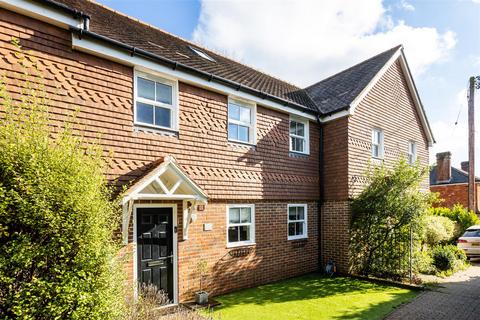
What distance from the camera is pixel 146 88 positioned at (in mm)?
7363

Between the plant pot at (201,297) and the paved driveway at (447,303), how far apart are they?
4410 millimetres

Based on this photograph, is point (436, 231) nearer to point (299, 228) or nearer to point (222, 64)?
point (299, 228)

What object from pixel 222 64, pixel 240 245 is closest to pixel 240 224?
pixel 240 245

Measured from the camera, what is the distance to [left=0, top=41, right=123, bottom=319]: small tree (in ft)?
11.4

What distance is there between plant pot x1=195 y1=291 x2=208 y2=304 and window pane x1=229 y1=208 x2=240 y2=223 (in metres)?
2.19

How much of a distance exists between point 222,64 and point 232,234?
21.0 ft

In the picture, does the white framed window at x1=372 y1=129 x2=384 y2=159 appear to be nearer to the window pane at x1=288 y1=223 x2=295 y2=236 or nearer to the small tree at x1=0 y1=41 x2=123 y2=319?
the window pane at x1=288 y1=223 x2=295 y2=236

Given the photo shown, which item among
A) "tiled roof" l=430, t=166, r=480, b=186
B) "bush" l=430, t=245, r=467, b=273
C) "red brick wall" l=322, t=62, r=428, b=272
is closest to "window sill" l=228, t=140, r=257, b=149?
"red brick wall" l=322, t=62, r=428, b=272

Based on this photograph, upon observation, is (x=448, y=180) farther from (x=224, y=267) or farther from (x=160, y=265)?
(x=160, y=265)

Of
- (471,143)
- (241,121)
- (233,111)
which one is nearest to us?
(233,111)

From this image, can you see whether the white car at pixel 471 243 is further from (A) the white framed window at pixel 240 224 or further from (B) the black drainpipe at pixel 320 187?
(A) the white framed window at pixel 240 224

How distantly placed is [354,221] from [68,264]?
9.45 metres

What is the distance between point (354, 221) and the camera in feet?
35.1

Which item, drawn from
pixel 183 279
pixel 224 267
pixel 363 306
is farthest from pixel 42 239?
pixel 363 306
